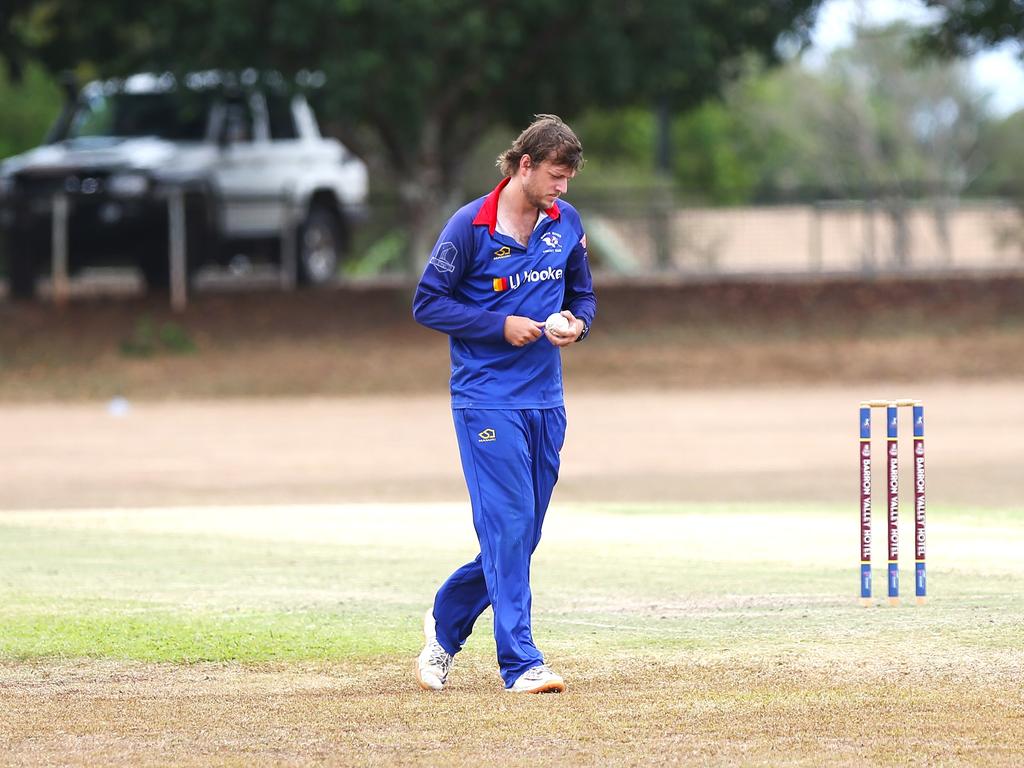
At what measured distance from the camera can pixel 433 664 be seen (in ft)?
23.4

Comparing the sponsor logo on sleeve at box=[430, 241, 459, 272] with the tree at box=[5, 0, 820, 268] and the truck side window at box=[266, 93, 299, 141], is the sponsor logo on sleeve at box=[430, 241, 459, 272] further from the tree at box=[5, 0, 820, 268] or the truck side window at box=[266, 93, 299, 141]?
the truck side window at box=[266, 93, 299, 141]

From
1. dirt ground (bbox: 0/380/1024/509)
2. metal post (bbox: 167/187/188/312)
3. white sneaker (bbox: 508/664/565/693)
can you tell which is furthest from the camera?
metal post (bbox: 167/187/188/312)

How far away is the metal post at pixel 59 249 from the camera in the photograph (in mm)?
25234

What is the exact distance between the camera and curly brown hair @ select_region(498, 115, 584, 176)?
22.7ft

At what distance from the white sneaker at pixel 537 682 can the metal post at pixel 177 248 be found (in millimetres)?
19202

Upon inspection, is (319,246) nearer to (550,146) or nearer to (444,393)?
(444,393)

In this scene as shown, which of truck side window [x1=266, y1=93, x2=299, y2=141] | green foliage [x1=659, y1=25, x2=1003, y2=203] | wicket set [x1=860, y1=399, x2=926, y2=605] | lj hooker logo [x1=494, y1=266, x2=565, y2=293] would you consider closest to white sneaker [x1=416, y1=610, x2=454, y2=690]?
lj hooker logo [x1=494, y1=266, x2=565, y2=293]

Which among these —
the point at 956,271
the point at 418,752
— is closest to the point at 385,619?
the point at 418,752

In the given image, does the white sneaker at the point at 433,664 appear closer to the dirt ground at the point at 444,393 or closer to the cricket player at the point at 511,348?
the cricket player at the point at 511,348

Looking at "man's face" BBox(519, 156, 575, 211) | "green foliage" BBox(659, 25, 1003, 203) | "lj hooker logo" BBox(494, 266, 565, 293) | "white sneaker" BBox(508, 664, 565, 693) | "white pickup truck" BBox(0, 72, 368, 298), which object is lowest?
"white sneaker" BBox(508, 664, 565, 693)

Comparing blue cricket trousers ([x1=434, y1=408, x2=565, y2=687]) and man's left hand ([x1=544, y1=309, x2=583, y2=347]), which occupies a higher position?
man's left hand ([x1=544, y1=309, x2=583, y2=347])

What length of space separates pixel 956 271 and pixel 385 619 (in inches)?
904

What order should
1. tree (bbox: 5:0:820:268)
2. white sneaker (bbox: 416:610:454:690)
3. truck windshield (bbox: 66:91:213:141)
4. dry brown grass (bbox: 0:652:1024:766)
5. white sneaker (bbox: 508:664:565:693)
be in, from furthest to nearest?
truck windshield (bbox: 66:91:213:141) < tree (bbox: 5:0:820:268) < white sneaker (bbox: 416:610:454:690) < white sneaker (bbox: 508:664:565:693) < dry brown grass (bbox: 0:652:1024:766)

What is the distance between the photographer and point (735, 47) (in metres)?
28.0
